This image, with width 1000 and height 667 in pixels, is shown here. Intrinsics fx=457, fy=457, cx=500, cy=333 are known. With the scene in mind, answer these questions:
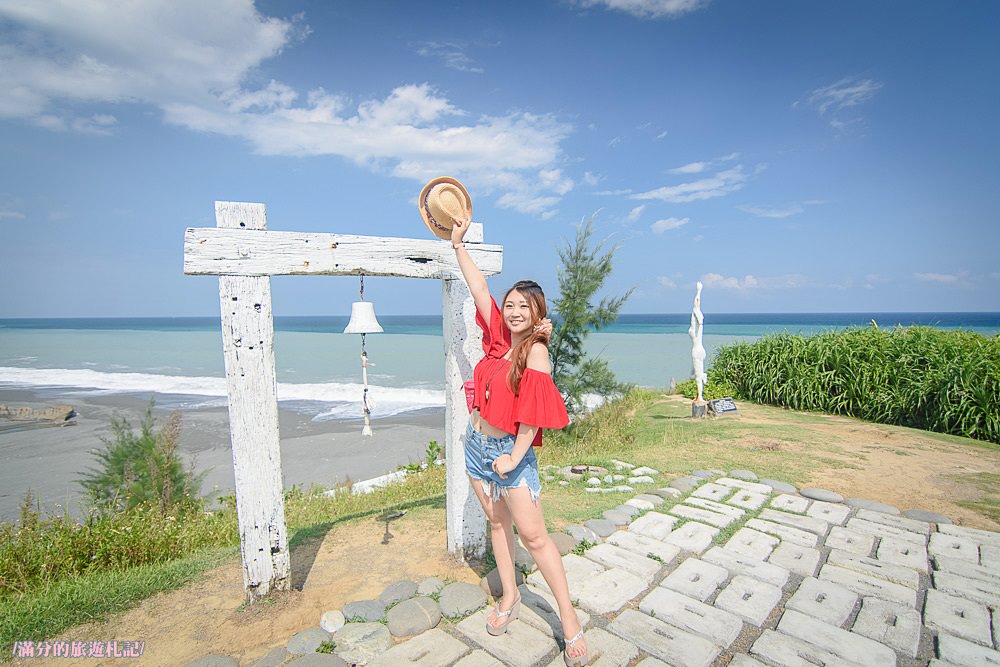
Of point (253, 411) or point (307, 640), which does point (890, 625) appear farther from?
point (253, 411)

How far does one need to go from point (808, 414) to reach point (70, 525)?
39.1 feet

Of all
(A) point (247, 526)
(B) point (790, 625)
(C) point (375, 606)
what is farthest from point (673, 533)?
(A) point (247, 526)

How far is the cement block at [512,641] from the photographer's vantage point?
2479 millimetres

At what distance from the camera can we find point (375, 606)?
301 centimetres

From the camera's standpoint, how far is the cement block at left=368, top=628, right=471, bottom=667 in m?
2.46

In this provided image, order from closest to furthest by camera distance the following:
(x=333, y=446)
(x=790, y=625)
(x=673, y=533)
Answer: (x=790, y=625) → (x=673, y=533) → (x=333, y=446)

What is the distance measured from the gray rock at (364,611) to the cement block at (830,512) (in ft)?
13.5

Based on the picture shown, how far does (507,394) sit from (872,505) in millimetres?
4699

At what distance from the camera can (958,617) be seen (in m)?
2.82

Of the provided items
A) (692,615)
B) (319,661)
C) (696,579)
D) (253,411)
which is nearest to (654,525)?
(696,579)

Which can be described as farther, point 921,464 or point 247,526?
point 921,464

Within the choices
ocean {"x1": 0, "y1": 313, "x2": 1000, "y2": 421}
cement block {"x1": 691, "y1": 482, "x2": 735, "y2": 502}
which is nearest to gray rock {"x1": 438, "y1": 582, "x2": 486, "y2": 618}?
cement block {"x1": 691, "y1": 482, "x2": 735, "y2": 502}

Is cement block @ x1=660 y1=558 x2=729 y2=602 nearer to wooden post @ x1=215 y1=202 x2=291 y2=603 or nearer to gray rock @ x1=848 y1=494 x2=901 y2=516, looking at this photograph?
gray rock @ x1=848 y1=494 x2=901 y2=516

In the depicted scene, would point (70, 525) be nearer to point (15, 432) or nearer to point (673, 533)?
point (673, 533)
